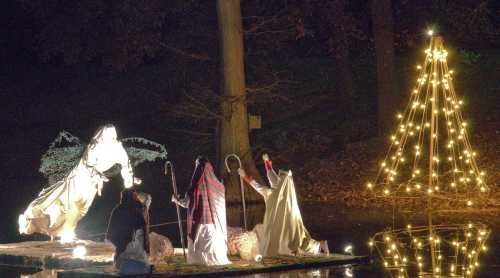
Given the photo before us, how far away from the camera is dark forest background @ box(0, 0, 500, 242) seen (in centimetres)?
2605

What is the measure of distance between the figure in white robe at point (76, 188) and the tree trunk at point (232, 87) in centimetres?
716

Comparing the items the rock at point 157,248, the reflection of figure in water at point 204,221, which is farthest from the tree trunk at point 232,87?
the reflection of figure in water at point 204,221

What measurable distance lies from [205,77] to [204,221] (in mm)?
17567

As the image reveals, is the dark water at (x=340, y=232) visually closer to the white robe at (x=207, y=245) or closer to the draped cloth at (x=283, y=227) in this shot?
the white robe at (x=207, y=245)

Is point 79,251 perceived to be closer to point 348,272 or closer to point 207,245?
point 207,245

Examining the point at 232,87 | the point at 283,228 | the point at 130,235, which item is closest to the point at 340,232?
the point at 283,228

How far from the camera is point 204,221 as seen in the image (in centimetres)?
1459

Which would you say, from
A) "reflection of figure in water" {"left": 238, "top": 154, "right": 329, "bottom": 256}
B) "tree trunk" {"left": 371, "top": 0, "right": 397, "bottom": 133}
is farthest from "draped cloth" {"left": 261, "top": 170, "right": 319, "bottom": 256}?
"tree trunk" {"left": 371, "top": 0, "right": 397, "bottom": 133}

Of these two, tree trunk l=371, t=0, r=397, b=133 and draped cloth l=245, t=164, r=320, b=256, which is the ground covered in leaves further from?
draped cloth l=245, t=164, r=320, b=256

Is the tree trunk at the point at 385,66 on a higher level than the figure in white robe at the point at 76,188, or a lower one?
higher

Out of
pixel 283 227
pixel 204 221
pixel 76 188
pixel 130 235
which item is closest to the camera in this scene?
pixel 130 235

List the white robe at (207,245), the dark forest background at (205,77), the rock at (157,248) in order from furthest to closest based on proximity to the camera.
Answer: the dark forest background at (205,77) → the rock at (157,248) → the white robe at (207,245)

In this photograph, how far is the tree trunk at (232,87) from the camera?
23.6 m

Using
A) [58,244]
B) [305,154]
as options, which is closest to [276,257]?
[58,244]
